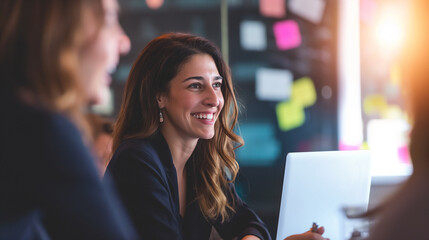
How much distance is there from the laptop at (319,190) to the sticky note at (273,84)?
210 centimetres

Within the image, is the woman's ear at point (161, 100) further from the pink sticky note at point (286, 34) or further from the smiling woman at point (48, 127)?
the pink sticky note at point (286, 34)

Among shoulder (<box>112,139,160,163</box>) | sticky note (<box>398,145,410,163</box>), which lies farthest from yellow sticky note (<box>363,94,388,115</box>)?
shoulder (<box>112,139,160,163</box>)

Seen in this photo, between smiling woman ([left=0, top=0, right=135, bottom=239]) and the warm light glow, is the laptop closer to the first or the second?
smiling woman ([left=0, top=0, right=135, bottom=239])

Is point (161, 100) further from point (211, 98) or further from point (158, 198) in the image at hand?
point (158, 198)

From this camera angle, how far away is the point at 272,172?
11.3ft

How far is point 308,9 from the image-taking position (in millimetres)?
3463

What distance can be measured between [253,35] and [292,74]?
0.40m

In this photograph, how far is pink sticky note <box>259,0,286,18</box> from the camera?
3.43 m

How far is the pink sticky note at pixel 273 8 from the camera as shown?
135 inches

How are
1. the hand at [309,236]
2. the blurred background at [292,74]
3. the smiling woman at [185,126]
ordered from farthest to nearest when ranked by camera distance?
the blurred background at [292,74]
the smiling woman at [185,126]
the hand at [309,236]

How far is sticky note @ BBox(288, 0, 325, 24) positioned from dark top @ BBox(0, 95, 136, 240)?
9.72ft

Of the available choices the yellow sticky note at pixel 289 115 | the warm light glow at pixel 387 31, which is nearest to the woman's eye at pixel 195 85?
the yellow sticky note at pixel 289 115

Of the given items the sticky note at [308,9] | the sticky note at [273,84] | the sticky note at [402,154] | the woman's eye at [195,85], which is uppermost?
the sticky note at [308,9]

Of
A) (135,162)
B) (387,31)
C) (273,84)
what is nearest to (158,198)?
(135,162)
